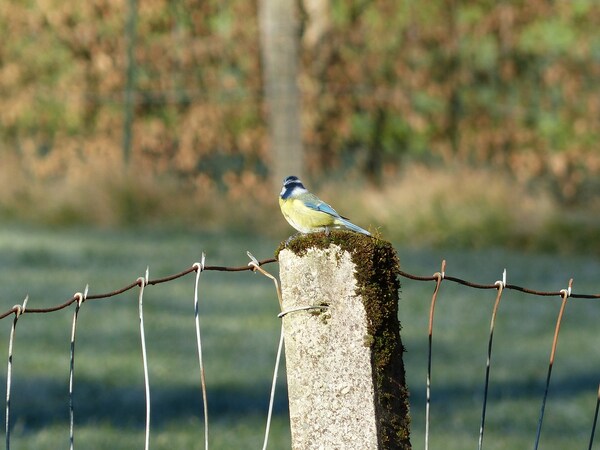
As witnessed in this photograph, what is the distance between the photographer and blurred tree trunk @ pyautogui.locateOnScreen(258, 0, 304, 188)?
13.8 m

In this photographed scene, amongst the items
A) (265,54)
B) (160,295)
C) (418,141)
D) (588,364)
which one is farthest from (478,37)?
(588,364)

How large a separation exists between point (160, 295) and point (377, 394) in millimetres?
7436

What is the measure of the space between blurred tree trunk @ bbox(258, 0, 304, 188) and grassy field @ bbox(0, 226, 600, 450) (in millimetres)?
1712

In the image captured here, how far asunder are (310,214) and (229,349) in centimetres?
546

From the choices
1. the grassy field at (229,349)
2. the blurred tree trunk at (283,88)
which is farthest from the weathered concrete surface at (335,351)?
the blurred tree trunk at (283,88)

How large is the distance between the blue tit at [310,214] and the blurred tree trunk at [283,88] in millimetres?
11194

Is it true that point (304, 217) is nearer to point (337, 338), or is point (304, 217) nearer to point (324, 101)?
point (337, 338)

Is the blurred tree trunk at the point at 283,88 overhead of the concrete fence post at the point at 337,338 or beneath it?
overhead

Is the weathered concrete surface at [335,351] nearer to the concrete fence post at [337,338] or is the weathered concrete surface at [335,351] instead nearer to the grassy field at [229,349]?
the concrete fence post at [337,338]

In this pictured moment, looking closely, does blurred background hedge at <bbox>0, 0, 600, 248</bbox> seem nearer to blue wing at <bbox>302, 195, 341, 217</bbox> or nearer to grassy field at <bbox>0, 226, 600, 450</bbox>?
grassy field at <bbox>0, 226, 600, 450</bbox>

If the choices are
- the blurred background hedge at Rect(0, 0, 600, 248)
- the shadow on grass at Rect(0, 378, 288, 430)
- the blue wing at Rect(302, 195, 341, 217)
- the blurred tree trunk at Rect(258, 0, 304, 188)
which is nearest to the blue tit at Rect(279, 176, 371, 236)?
Answer: the blue wing at Rect(302, 195, 341, 217)

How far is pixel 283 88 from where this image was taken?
549 inches

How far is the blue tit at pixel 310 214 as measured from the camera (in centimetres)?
256

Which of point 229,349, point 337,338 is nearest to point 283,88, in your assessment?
point 229,349
